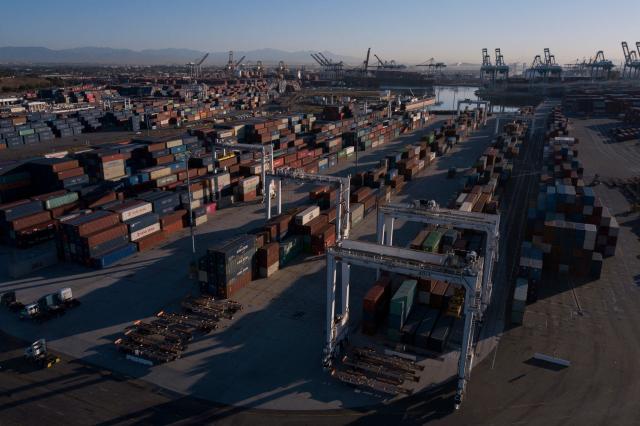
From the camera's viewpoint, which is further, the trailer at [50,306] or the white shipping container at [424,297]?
the trailer at [50,306]

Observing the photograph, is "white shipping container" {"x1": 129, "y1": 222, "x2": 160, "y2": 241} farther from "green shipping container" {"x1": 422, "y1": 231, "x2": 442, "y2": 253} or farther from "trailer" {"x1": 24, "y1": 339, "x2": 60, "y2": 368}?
"green shipping container" {"x1": 422, "y1": 231, "x2": 442, "y2": 253}

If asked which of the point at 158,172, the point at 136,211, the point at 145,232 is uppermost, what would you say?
the point at 158,172

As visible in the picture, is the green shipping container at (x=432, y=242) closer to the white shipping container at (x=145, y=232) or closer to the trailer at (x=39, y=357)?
the white shipping container at (x=145, y=232)

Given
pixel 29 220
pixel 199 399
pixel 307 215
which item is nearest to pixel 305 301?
pixel 199 399

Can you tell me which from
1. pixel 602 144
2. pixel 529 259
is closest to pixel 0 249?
pixel 529 259

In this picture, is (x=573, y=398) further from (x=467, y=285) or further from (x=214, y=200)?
(x=214, y=200)

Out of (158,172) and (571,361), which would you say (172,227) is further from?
(571,361)

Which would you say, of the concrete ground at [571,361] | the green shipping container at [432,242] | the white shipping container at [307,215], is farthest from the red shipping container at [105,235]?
the concrete ground at [571,361]
